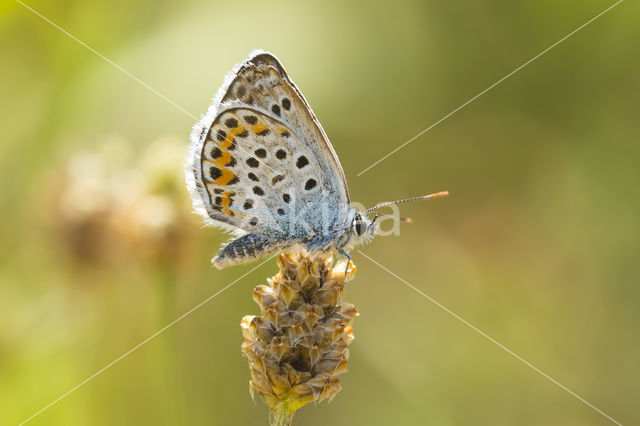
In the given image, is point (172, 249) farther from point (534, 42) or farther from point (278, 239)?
point (534, 42)

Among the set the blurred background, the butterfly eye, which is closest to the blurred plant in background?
the blurred background

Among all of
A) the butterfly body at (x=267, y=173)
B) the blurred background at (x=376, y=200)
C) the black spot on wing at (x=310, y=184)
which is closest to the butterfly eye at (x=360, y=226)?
the butterfly body at (x=267, y=173)

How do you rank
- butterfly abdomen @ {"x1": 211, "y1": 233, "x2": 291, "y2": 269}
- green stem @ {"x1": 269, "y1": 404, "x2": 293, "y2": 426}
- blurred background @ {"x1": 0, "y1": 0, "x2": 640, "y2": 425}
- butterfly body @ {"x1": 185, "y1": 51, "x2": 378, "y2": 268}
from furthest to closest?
blurred background @ {"x1": 0, "y1": 0, "x2": 640, "y2": 425} → butterfly body @ {"x1": 185, "y1": 51, "x2": 378, "y2": 268} → butterfly abdomen @ {"x1": 211, "y1": 233, "x2": 291, "y2": 269} → green stem @ {"x1": 269, "y1": 404, "x2": 293, "y2": 426}

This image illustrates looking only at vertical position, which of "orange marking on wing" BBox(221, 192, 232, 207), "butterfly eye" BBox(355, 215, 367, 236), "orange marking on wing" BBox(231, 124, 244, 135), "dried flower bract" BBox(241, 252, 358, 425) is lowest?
"dried flower bract" BBox(241, 252, 358, 425)

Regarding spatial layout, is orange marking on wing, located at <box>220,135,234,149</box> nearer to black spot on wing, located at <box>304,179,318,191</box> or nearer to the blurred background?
black spot on wing, located at <box>304,179,318,191</box>

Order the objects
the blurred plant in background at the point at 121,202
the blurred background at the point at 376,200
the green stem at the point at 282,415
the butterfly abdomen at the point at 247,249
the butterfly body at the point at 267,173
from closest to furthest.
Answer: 1. the green stem at the point at 282,415
2. the butterfly abdomen at the point at 247,249
3. the butterfly body at the point at 267,173
4. the blurred plant in background at the point at 121,202
5. the blurred background at the point at 376,200

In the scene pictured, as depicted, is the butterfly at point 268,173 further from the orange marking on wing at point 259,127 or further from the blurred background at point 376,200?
the blurred background at point 376,200
